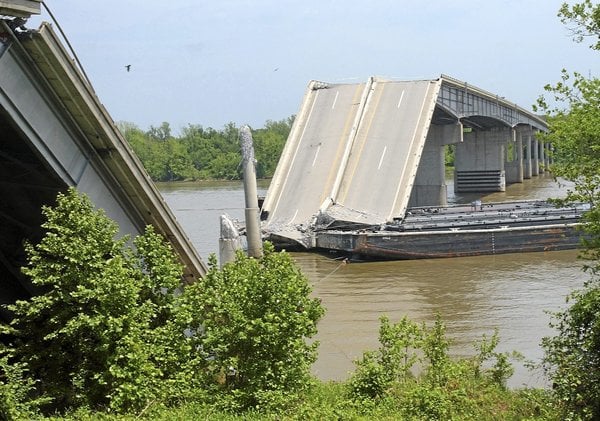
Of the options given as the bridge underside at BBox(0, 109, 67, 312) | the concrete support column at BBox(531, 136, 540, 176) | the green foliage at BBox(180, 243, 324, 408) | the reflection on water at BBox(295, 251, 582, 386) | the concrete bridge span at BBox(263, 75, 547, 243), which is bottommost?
the reflection on water at BBox(295, 251, 582, 386)

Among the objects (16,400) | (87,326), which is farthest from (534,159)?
(16,400)

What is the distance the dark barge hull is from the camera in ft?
90.8

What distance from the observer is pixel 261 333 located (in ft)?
27.5

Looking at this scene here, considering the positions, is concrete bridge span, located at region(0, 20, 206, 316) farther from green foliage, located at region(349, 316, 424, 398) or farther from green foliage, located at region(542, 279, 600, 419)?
green foliage, located at region(542, 279, 600, 419)

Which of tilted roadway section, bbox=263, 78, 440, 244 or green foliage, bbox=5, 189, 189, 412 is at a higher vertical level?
tilted roadway section, bbox=263, 78, 440, 244

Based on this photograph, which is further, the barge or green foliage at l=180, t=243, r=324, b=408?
the barge

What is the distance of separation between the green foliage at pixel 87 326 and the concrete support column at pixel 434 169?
3638cm

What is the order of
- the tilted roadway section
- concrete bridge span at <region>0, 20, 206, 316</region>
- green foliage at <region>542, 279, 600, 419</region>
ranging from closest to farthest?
green foliage at <region>542, 279, 600, 419</region>, concrete bridge span at <region>0, 20, 206, 316</region>, the tilted roadway section

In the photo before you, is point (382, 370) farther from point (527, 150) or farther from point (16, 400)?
point (527, 150)

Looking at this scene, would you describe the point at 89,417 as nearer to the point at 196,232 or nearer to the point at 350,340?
the point at 350,340

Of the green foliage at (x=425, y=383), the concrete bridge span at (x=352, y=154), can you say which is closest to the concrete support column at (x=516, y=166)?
the concrete bridge span at (x=352, y=154)

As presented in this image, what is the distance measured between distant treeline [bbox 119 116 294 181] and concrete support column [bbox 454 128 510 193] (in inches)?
1192

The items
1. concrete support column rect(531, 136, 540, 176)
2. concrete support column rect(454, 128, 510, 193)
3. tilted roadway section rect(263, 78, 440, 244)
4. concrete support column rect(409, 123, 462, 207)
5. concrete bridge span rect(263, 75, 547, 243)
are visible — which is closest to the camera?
concrete bridge span rect(263, 75, 547, 243)

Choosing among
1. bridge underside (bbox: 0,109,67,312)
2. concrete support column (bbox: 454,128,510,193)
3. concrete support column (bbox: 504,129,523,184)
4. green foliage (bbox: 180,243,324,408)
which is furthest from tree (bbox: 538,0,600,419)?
concrete support column (bbox: 504,129,523,184)
